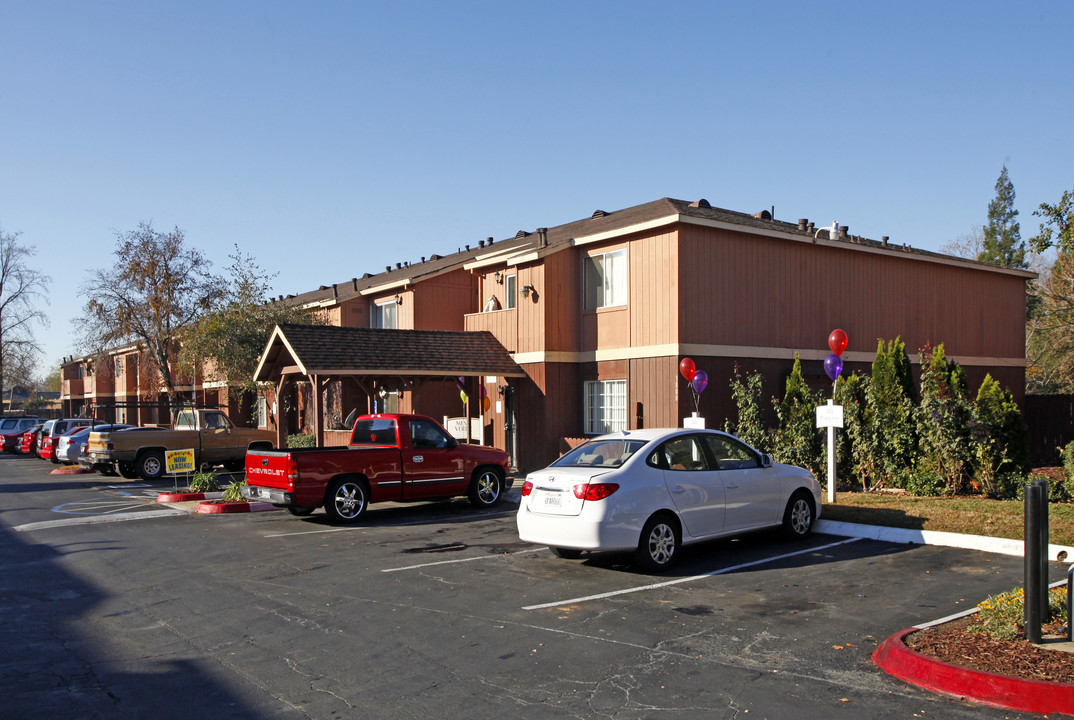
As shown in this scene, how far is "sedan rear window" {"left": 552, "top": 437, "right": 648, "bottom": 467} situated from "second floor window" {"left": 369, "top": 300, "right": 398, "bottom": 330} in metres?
18.7

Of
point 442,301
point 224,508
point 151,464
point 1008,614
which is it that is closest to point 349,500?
point 224,508

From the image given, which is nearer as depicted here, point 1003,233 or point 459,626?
point 459,626

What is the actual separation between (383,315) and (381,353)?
34.3ft

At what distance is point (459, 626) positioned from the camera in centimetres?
750

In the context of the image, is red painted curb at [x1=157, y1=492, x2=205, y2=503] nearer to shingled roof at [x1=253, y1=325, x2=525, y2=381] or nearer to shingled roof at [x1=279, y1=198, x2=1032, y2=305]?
shingled roof at [x1=253, y1=325, x2=525, y2=381]

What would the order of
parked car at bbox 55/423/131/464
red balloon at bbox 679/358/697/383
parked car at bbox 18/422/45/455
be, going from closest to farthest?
red balloon at bbox 679/358/697/383, parked car at bbox 55/423/131/464, parked car at bbox 18/422/45/455

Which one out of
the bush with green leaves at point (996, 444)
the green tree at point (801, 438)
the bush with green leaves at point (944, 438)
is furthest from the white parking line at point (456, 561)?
the bush with green leaves at point (996, 444)

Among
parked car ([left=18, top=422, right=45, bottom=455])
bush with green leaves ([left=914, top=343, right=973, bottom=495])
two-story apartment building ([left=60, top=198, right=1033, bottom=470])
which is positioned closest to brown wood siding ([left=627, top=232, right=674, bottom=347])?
two-story apartment building ([left=60, top=198, right=1033, bottom=470])

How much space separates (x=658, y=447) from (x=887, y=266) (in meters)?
16.1

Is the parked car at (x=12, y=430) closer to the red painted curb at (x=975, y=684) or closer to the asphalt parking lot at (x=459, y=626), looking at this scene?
the asphalt parking lot at (x=459, y=626)

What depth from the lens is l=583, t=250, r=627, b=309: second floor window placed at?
2042 centimetres

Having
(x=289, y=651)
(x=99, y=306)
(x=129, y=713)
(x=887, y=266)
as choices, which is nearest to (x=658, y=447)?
(x=289, y=651)

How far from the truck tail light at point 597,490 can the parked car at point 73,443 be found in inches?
836

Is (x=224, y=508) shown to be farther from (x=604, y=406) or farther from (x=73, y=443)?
(x=73, y=443)
